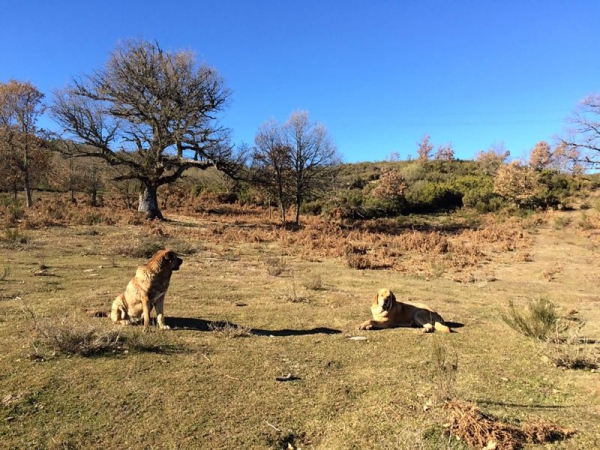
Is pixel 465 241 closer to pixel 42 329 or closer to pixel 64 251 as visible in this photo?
pixel 64 251

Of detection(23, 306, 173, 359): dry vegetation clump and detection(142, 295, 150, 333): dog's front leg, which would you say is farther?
detection(142, 295, 150, 333): dog's front leg

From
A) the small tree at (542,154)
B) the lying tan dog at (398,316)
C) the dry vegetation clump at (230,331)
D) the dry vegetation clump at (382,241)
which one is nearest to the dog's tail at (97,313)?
the dry vegetation clump at (230,331)

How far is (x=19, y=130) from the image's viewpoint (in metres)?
28.4

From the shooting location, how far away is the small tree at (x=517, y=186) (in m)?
32.2

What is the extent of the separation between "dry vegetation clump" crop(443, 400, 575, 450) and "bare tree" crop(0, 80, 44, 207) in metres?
30.7

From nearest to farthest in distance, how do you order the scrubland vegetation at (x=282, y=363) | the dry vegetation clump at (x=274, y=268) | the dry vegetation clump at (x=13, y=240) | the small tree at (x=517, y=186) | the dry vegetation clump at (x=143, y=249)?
the scrubland vegetation at (x=282, y=363) < the dry vegetation clump at (x=274, y=268) < the dry vegetation clump at (x=13, y=240) < the dry vegetation clump at (x=143, y=249) < the small tree at (x=517, y=186)

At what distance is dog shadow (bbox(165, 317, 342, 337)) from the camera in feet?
20.1

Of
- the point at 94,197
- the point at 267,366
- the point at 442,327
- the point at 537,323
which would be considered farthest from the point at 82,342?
the point at 94,197

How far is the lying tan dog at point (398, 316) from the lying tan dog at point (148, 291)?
10.2 ft

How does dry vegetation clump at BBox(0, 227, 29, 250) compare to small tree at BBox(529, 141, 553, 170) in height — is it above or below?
below

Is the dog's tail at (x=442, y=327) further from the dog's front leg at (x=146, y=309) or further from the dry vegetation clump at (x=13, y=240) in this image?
the dry vegetation clump at (x=13, y=240)

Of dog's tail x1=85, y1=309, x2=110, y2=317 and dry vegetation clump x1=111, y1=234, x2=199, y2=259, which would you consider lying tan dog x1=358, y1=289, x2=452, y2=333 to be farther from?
dry vegetation clump x1=111, y1=234, x2=199, y2=259

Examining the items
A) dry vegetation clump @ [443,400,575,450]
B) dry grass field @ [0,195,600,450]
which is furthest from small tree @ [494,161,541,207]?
dry vegetation clump @ [443,400,575,450]

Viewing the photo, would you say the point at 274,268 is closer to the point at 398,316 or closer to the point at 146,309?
the point at 398,316
